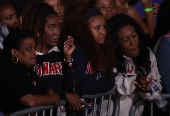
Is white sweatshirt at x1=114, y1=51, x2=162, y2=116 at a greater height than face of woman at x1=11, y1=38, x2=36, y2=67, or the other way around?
face of woman at x1=11, y1=38, x2=36, y2=67

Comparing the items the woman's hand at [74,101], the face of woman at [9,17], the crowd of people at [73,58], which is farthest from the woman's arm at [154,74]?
the face of woman at [9,17]

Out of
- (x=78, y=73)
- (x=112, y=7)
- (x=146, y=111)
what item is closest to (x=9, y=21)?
(x=78, y=73)

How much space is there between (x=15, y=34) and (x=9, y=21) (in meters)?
0.67

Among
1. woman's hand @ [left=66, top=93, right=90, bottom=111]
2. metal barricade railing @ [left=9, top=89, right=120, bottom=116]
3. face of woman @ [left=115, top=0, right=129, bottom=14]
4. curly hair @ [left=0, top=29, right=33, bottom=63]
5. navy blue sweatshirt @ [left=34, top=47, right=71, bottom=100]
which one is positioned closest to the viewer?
metal barricade railing @ [left=9, top=89, right=120, bottom=116]

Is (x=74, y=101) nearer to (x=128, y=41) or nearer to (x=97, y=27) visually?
(x=97, y=27)

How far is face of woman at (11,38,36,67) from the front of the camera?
3.01m

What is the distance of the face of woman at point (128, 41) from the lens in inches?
149

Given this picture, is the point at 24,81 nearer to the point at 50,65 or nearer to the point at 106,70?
the point at 50,65

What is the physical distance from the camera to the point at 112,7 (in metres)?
4.33

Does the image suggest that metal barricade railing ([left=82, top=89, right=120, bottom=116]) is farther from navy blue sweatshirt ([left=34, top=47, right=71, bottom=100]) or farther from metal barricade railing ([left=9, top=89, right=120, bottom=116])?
navy blue sweatshirt ([left=34, top=47, right=71, bottom=100])

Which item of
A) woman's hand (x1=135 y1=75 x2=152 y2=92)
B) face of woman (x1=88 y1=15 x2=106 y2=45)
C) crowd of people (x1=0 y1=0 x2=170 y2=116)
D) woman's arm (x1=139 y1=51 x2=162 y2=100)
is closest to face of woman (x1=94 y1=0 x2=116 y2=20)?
crowd of people (x1=0 y1=0 x2=170 y2=116)

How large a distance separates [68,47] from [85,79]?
1.19 feet

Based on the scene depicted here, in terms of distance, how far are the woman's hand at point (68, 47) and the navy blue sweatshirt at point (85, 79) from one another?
0.09 m

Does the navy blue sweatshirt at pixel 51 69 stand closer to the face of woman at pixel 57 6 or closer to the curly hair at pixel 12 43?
the curly hair at pixel 12 43
